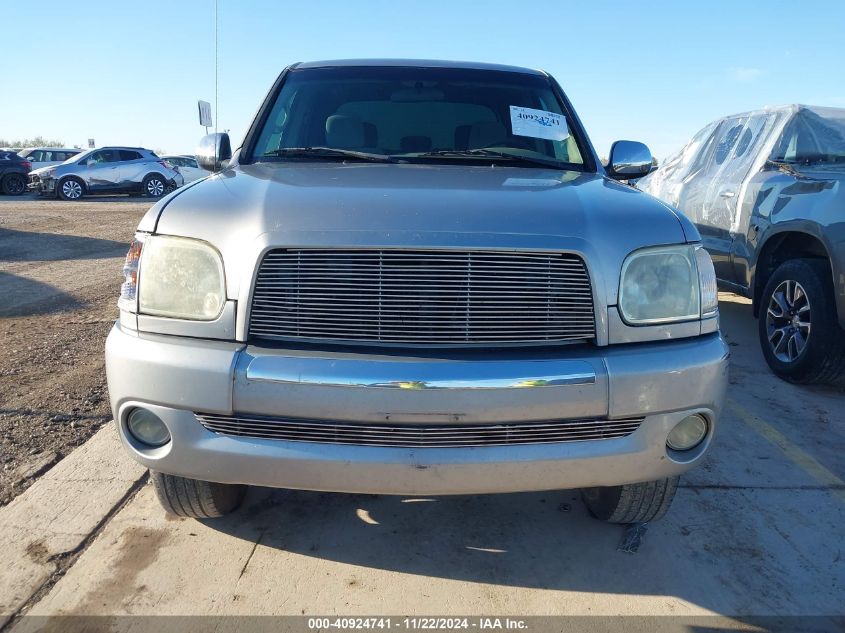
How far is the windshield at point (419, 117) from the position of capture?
325 centimetres

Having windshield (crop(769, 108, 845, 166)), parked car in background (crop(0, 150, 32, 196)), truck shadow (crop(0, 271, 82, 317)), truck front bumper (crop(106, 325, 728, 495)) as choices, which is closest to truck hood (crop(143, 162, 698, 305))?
truck front bumper (crop(106, 325, 728, 495))

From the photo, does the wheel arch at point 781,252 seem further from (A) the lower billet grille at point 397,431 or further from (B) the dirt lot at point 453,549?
(A) the lower billet grille at point 397,431

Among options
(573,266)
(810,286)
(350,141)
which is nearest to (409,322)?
(573,266)

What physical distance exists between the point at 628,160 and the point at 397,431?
226 centimetres

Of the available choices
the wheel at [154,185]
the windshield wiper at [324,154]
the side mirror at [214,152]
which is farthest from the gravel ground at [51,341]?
the wheel at [154,185]

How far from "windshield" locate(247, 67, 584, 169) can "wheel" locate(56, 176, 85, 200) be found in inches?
731

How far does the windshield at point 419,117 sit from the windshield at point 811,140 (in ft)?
7.39

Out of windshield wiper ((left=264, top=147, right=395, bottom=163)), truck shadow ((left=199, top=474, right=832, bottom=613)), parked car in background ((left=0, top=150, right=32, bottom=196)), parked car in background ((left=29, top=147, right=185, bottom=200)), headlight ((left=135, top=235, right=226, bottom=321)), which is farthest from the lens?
parked car in background ((left=0, top=150, right=32, bottom=196))

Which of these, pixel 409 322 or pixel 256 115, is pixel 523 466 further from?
pixel 256 115

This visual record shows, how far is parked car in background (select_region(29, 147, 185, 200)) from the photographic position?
19.4 meters

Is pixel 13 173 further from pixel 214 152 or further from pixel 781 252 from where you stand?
pixel 781 252

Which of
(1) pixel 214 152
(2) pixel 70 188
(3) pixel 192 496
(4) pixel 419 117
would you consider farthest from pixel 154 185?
(3) pixel 192 496

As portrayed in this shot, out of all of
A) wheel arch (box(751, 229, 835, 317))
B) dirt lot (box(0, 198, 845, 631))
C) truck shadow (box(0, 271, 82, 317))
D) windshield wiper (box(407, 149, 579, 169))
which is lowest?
truck shadow (box(0, 271, 82, 317))

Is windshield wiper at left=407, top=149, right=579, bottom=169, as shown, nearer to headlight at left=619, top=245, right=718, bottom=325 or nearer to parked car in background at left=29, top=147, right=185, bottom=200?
headlight at left=619, top=245, right=718, bottom=325
